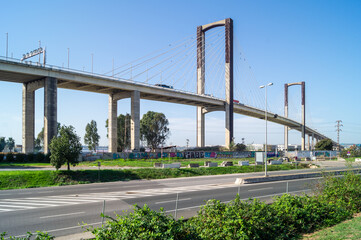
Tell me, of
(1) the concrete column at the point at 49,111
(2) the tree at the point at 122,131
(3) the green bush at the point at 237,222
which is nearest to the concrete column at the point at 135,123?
(1) the concrete column at the point at 49,111

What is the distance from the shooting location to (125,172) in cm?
3198

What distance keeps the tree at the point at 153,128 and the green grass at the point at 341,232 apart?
9370 cm

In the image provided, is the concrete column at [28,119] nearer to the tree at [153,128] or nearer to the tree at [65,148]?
the tree at [65,148]

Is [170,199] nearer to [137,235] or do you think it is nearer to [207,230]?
[207,230]

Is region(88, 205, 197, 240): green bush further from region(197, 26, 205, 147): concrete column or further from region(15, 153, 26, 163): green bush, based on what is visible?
region(197, 26, 205, 147): concrete column

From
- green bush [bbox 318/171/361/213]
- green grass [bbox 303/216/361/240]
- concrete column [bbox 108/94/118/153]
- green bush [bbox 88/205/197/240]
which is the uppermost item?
concrete column [bbox 108/94/118/153]

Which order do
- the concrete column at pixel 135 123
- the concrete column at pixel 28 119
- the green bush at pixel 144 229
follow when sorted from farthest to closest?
1. the concrete column at pixel 135 123
2. the concrete column at pixel 28 119
3. the green bush at pixel 144 229

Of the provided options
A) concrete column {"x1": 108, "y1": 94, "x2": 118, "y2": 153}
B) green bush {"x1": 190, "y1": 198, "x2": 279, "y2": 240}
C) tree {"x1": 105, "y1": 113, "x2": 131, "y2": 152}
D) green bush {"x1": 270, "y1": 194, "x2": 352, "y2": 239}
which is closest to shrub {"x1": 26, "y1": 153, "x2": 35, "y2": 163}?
concrete column {"x1": 108, "y1": 94, "x2": 118, "y2": 153}

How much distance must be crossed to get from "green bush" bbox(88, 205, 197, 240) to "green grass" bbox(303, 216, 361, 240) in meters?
4.34

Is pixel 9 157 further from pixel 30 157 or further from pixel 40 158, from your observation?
pixel 40 158

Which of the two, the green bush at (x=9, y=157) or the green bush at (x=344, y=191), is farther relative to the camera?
the green bush at (x=9, y=157)

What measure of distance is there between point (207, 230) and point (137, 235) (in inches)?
91.7

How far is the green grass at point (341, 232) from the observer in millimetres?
8167

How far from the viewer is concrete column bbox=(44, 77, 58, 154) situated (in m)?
50.5
